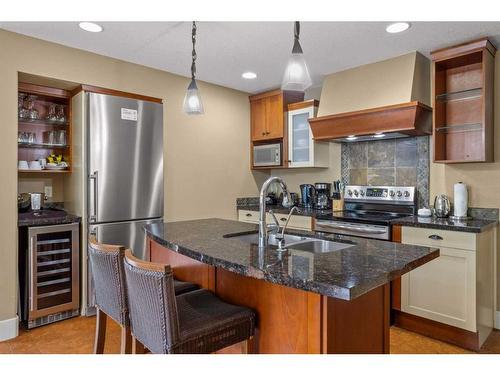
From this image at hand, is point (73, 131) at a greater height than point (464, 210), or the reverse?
point (73, 131)

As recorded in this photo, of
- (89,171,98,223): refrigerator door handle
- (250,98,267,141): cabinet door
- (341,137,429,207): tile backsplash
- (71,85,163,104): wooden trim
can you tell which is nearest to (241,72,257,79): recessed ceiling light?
(250,98,267,141): cabinet door

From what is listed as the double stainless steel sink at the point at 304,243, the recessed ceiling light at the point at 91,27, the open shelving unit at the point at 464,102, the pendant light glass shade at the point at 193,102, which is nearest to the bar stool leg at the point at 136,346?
the double stainless steel sink at the point at 304,243

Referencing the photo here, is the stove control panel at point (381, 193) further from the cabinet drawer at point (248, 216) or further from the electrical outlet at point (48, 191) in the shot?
the electrical outlet at point (48, 191)

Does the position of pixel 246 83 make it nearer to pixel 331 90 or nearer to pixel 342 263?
pixel 331 90

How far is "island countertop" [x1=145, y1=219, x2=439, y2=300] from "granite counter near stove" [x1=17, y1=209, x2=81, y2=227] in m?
1.36

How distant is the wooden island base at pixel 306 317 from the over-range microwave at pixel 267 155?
102 inches

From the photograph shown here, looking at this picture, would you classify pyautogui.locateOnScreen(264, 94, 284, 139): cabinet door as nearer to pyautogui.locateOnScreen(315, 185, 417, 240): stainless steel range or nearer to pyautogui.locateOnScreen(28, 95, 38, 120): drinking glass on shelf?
pyautogui.locateOnScreen(315, 185, 417, 240): stainless steel range

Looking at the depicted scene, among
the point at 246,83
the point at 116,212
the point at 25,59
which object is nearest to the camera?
the point at 25,59

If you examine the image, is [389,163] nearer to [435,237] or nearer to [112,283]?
[435,237]

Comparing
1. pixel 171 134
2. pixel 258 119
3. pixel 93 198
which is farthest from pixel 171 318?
pixel 258 119

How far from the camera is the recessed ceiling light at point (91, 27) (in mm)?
2561
